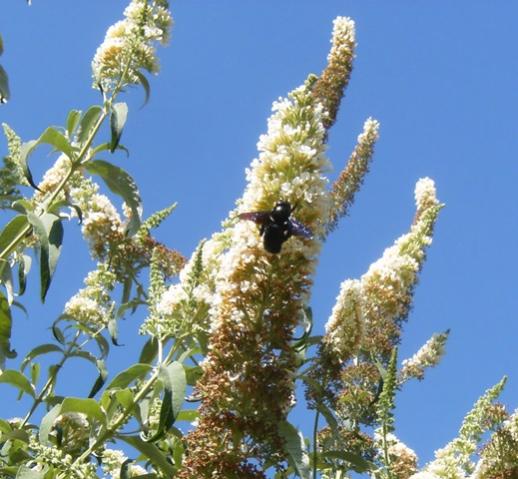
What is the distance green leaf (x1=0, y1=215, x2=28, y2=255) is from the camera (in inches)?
167

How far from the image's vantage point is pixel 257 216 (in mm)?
3188

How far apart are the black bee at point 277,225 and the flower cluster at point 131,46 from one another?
2.16 meters

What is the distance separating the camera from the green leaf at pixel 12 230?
4250 mm

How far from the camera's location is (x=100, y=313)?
5.00 meters

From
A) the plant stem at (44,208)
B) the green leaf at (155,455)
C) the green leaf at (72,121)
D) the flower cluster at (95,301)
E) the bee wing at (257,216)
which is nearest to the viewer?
the bee wing at (257,216)

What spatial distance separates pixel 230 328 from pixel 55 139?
1871mm

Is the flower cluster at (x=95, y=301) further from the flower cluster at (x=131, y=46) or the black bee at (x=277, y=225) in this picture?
the black bee at (x=277, y=225)

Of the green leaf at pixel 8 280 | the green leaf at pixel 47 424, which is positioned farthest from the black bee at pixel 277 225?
the green leaf at pixel 8 280

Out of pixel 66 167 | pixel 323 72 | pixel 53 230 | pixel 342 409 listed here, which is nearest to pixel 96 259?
pixel 66 167

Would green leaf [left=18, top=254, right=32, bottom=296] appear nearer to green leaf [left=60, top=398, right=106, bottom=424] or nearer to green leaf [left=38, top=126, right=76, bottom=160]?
green leaf [left=38, top=126, right=76, bottom=160]

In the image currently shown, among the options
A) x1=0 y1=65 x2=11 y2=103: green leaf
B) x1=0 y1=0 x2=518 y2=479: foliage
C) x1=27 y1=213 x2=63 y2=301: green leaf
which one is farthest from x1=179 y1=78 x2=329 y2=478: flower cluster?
x1=0 y1=65 x2=11 y2=103: green leaf

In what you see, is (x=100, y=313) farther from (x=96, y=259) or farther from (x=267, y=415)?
(x=267, y=415)

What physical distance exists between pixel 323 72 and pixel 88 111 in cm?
122

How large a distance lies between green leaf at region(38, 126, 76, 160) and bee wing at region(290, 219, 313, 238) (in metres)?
1.72
